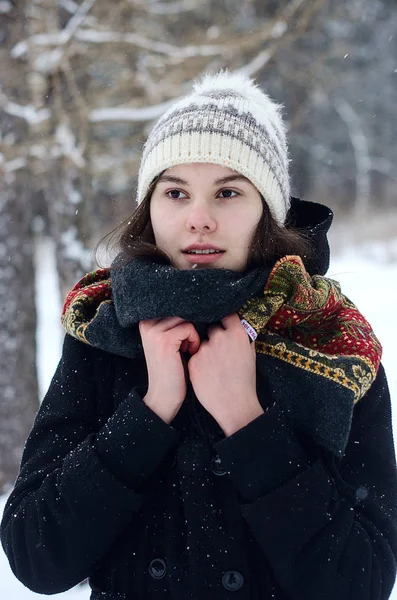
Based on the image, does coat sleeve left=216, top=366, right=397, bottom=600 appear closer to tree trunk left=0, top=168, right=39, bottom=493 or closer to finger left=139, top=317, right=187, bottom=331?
finger left=139, top=317, right=187, bottom=331

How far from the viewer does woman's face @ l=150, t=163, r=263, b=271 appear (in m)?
1.55

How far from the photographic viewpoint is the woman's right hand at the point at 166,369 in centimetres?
144

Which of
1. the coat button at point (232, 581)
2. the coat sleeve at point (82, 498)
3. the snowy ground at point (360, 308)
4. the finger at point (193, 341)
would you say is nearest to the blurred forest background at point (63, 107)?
the snowy ground at point (360, 308)

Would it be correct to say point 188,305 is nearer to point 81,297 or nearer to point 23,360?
point 81,297

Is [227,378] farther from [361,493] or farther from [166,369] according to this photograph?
[361,493]

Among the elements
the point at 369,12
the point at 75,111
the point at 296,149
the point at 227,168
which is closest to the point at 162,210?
the point at 227,168

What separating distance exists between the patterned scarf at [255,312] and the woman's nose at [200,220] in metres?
0.12

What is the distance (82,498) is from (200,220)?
0.76 m

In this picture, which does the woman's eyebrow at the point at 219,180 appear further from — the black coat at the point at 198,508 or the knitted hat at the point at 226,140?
the black coat at the point at 198,508

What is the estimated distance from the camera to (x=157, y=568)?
1454 millimetres

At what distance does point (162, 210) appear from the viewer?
5.32 feet

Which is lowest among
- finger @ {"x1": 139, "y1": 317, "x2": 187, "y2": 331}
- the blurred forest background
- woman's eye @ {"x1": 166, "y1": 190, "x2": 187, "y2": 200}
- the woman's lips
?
finger @ {"x1": 139, "y1": 317, "x2": 187, "y2": 331}

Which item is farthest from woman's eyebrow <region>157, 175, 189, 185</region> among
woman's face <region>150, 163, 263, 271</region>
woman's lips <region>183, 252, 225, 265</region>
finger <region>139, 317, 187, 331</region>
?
finger <region>139, 317, 187, 331</region>

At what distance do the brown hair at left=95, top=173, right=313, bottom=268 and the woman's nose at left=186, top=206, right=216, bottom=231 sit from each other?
0.51 feet
